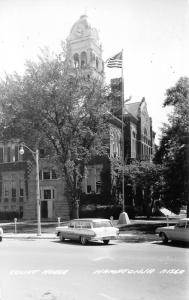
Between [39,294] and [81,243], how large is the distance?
38.8 feet

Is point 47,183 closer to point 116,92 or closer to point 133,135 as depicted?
point 133,135

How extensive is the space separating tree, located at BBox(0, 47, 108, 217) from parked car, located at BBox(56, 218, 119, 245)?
11.7 m

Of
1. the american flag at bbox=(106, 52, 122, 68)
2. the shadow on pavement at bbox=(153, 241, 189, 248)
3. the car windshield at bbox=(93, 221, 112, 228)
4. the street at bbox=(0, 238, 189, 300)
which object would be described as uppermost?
the american flag at bbox=(106, 52, 122, 68)

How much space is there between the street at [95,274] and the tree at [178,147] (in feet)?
23.9

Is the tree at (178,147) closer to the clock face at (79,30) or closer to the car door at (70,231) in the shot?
the car door at (70,231)

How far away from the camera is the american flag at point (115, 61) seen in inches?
1363

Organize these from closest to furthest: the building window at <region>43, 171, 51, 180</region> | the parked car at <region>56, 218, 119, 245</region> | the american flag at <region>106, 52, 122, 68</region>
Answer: the parked car at <region>56, 218, 119, 245</region>
the american flag at <region>106, 52, 122, 68</region>
the building window at <region>43, 171, 51, 180</region>

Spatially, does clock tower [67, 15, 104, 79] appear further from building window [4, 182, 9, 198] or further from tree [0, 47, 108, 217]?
tree [0, 47, 108, 217]

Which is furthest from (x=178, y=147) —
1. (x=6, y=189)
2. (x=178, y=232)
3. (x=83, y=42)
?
(x=83, y=42)

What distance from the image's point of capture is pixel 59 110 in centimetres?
3388

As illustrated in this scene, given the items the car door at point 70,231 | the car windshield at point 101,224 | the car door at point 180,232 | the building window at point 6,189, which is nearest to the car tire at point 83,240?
the car windshield at point 101,224

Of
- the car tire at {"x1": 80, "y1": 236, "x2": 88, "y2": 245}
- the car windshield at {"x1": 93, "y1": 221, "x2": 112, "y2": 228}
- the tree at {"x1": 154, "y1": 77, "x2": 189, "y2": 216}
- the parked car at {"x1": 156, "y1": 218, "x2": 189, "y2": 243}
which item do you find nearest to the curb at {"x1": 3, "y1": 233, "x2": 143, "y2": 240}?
the car windshield at {"x1": 93, "y1": 221, "x2": 112, "y2": 228}

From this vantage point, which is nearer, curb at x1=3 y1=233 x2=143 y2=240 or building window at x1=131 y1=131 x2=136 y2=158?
curb at x1=3 y1=233 x2=143 y2=240

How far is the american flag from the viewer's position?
1363 inches
